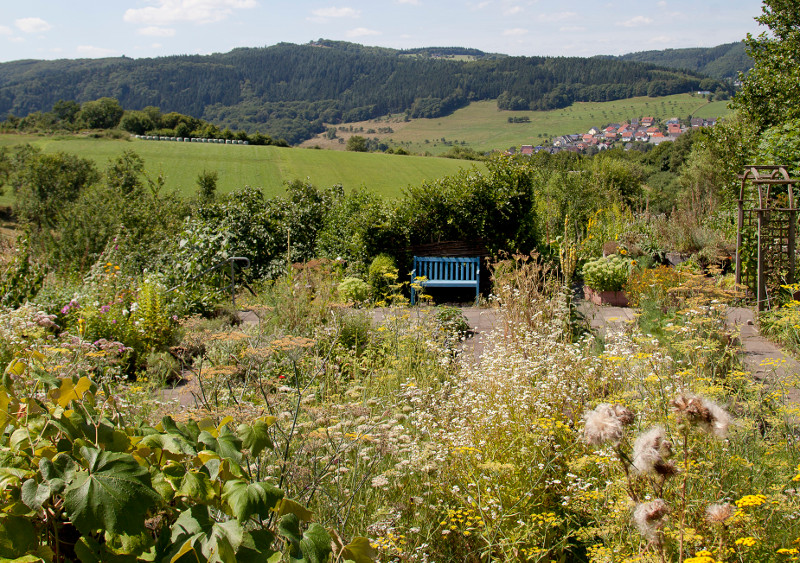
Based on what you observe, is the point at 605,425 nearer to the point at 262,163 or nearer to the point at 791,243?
the point at 791,243

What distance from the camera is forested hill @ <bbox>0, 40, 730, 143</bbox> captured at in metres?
127

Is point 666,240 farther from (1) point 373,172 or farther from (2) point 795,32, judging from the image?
(1) point 373,172

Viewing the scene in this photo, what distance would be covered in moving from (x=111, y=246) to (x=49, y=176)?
4045 cm

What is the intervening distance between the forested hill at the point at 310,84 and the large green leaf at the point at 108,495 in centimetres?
13002

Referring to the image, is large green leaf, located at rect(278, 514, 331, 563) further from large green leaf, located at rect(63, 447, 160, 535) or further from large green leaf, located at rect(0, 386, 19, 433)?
large green leaf, located at rect(0, 386, 19, 433)

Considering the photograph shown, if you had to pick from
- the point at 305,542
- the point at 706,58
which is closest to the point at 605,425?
the point at 305,542

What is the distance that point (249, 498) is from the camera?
3.45 ft

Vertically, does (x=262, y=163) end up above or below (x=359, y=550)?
above

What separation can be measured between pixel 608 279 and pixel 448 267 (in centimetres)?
240

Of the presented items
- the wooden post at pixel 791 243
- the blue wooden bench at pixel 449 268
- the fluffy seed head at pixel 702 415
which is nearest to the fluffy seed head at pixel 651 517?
the fluffy seed head at pixel 702 415

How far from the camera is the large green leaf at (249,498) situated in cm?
103

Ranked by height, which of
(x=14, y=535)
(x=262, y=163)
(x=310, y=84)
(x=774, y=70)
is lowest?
Result: (x=14, y=535)

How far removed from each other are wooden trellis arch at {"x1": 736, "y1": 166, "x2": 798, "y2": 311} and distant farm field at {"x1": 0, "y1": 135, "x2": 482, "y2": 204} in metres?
39.7

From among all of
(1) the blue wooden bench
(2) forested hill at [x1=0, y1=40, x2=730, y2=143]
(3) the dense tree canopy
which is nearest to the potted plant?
(1) the blue wooden bench
